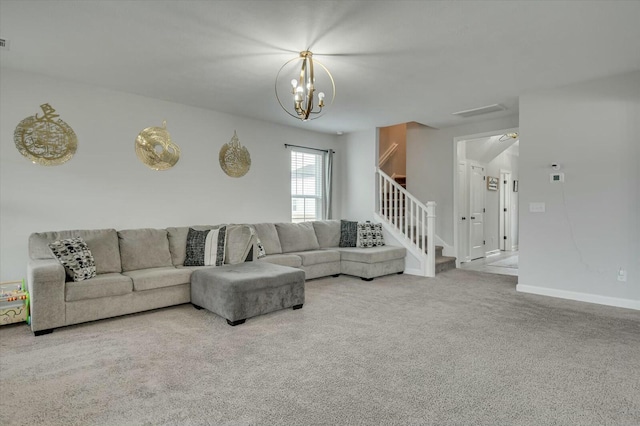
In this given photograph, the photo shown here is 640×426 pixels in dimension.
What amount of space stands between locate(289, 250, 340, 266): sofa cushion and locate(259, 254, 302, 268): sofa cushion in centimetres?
11

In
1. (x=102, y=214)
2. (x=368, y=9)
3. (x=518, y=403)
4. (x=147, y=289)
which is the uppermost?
(x=368, y=9)

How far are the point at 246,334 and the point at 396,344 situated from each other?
49.2 inches

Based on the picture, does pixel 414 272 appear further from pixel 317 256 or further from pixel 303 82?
pixel 303 82

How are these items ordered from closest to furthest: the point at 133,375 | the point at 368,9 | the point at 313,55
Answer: the point at 133,375
the point at 368,9
the point at 313,55

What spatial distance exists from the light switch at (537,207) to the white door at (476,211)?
102 inches

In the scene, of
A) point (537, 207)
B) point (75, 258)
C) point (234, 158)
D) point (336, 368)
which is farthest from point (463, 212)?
point (75, 258)

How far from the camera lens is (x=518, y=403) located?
2016mm

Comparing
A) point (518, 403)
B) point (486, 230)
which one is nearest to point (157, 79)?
point (518, 403)

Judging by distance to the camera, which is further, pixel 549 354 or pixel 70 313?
pixel 70 313

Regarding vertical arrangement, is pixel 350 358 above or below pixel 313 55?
below

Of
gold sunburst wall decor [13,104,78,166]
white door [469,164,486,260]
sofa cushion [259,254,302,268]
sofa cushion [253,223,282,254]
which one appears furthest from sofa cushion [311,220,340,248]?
gold sunburst wall decor [13,104,78,166]

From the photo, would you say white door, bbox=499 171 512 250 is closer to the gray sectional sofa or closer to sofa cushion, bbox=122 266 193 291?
the gray sectional sofa

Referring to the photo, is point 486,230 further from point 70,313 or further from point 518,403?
point 70,313

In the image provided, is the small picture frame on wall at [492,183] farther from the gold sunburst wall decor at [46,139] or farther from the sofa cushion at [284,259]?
the gold sunburst wall decor at [46,139]
